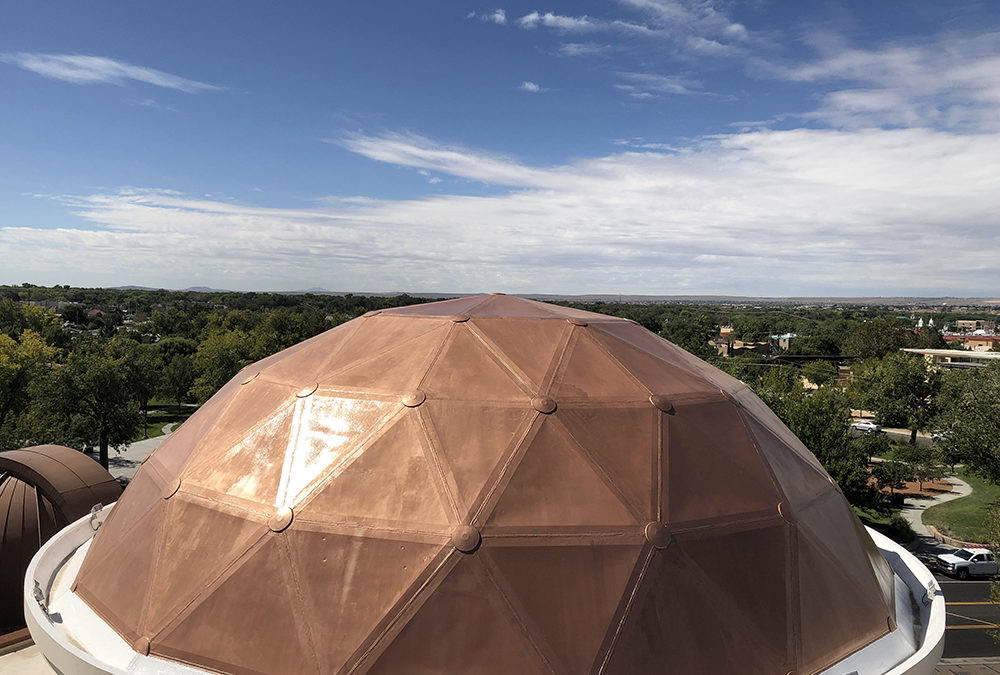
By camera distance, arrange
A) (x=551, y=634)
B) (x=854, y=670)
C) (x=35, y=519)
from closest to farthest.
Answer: (x=551, y=634), (x=854, y=670), (x=35, y=519)

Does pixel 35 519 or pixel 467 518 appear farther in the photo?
pixel 35 519

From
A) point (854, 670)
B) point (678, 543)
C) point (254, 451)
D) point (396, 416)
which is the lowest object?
point (854, 670)

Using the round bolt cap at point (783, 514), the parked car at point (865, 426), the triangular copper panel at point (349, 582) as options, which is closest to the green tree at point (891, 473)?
the parked car at point (865, 426)

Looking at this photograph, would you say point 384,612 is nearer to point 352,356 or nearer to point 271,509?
point 271,509

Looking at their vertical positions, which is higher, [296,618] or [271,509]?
[271,509]

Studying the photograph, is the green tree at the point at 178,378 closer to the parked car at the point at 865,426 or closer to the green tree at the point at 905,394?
the parked car at the point at 865,426

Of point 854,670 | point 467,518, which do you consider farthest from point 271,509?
point 854,670

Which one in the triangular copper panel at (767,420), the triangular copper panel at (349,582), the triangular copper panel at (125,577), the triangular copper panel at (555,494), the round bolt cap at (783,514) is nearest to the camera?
the triangular copper panel at (349,582)
